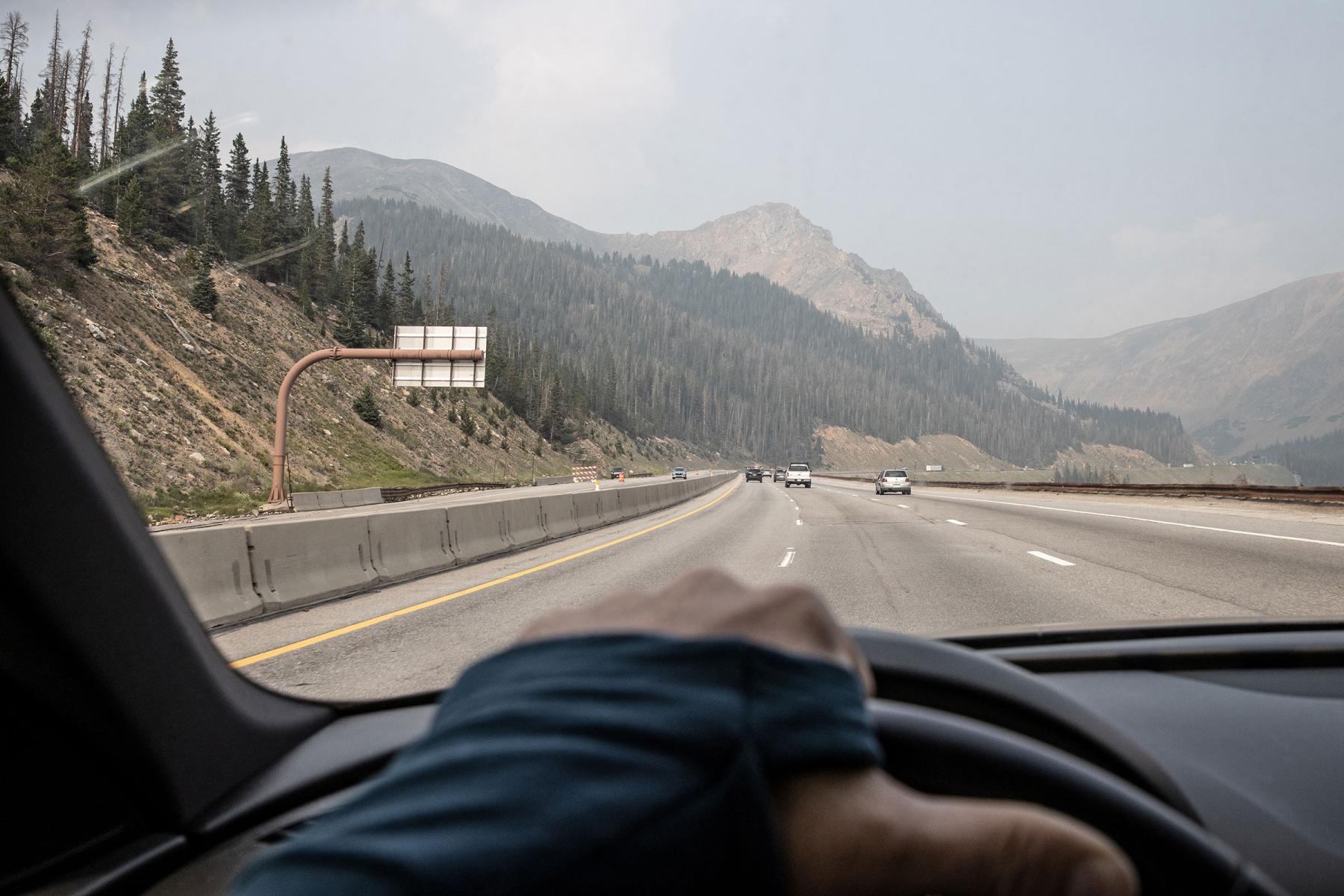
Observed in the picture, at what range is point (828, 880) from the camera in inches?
39.1

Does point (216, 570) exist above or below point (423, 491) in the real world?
above

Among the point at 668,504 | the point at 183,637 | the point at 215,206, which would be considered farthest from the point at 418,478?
the point at 183,637

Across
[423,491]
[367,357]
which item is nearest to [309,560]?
[367,357]

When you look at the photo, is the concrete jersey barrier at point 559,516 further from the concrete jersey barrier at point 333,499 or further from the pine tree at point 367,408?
the pine tree at point 367,408

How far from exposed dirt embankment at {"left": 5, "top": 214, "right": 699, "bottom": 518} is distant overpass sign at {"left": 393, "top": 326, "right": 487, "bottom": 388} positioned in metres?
6.53

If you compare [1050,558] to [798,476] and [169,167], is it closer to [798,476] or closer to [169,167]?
[169,167]

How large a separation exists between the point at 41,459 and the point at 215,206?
6410 cm

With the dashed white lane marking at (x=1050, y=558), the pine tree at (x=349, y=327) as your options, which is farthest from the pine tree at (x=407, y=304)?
the dashed white lane marking at (x=1050, y=558)

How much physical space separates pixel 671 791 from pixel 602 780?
71mm

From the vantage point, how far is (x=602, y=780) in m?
0.91

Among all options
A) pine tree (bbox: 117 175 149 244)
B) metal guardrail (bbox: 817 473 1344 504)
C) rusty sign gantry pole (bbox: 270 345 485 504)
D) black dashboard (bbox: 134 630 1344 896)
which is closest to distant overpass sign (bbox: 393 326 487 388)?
rusty sign gantry pole (bbox: 270 345 485 504)

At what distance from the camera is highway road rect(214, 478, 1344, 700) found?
A: 7.49m

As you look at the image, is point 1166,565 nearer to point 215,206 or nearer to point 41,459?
point 41,459

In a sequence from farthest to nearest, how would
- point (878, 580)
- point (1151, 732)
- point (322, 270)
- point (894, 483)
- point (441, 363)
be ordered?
point (322, 270), point (894, 483), point (441, 363), point (878, 580), point (1151, 732)
